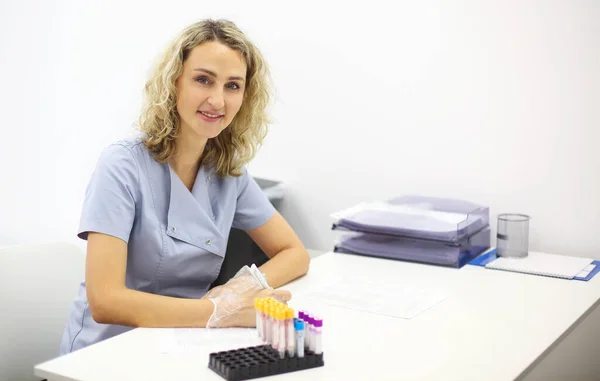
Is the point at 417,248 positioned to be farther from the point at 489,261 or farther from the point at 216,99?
the point at 216,99

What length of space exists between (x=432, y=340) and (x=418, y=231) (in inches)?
26.2

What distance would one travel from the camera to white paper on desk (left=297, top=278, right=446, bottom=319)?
1.70 meters

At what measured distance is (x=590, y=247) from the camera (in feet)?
7.25

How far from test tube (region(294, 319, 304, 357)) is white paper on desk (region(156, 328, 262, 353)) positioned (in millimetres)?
133

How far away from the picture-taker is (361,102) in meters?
2.52

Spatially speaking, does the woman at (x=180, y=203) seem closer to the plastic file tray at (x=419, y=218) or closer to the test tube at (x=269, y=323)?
the test tube at (x=269, y=323)

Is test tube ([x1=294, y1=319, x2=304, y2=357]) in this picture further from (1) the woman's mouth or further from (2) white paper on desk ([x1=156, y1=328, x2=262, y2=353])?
(1) the woman's mouth

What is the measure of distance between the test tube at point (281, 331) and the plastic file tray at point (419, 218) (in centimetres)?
86

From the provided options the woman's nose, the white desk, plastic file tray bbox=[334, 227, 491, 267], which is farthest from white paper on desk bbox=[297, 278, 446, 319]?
the woman's nose

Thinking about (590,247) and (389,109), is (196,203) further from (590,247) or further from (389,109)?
(590,247)

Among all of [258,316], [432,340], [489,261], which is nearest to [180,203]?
[258,316]

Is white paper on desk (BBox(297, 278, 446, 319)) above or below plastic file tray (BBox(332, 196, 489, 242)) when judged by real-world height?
below

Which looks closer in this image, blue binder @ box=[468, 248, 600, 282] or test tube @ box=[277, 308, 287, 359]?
test tube @ box=[277, 308, 287, 359]

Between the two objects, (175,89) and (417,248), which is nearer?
(175,89)
